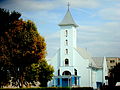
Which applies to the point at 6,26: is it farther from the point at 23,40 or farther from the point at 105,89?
the point at 105,89

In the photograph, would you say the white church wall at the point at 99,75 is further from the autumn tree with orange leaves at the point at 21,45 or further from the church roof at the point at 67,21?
the autumn tree with orange leaves at the point at 21,45

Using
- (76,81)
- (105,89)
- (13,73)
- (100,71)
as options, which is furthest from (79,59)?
(105,89)

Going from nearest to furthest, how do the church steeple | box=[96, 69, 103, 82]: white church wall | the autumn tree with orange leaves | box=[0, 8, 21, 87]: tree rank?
1. box=[0, 8, 21, 87]: tree
2. the autumn tree with orange leaves
3. the church steeple
4. box=[96, 69, 103, 82]: white church wall

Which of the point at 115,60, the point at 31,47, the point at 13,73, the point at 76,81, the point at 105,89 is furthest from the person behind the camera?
the point at 115,60

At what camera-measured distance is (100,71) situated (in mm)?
98562

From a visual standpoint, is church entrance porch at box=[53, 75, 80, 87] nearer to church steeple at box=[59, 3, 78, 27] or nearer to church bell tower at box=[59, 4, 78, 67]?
church bell tower at box=[59, 4, 78, 67]

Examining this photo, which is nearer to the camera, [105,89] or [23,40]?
[105,89]

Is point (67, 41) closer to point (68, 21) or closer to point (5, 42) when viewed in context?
point (68, 21)

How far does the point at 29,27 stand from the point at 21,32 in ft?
6.51

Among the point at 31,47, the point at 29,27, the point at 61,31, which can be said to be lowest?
the point at 31,47

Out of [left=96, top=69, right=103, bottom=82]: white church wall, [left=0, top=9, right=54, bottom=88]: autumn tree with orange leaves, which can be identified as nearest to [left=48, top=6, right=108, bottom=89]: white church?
[left=96, top=69, right=103, bottom=82]: white church wall

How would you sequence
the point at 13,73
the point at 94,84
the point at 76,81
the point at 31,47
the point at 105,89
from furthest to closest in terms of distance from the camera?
the point at 94,84 < the point at 76,81 < the point at 13,73 < the point at 31,47 < the point at 105,89

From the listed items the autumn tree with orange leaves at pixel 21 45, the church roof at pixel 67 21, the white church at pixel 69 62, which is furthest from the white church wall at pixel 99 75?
the autumn tree with orange leaves at pixel 21 45

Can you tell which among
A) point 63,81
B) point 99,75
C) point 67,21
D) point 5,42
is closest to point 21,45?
point 5,42
